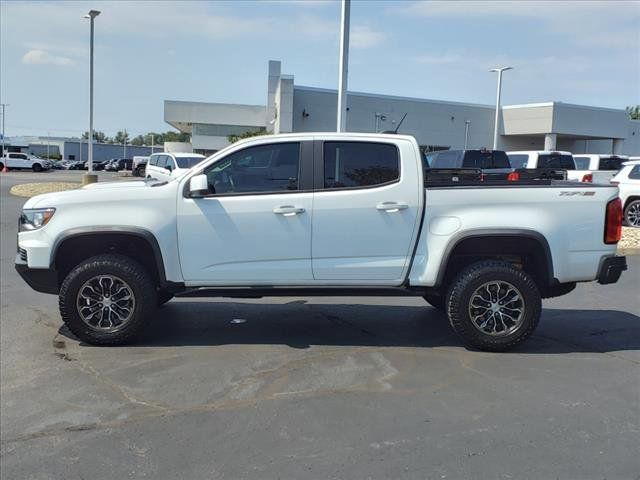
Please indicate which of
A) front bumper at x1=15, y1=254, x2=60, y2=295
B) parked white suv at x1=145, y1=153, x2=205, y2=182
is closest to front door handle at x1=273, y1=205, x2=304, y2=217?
front bumper at x1=15, y1=254, x2=60, y2=295

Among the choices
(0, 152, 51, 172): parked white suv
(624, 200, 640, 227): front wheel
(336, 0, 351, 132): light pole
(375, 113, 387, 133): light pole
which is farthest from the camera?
(0, 152, 51, 172): parked white suv

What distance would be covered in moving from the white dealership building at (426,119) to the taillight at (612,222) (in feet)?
125

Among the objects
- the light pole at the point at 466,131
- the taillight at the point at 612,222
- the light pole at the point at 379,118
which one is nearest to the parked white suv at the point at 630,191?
the taillight at the point at 612,222

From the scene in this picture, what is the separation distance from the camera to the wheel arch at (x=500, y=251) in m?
5.50

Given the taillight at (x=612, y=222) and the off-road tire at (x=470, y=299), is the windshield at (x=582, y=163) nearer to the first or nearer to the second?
the taillight at (x=612, y=222)

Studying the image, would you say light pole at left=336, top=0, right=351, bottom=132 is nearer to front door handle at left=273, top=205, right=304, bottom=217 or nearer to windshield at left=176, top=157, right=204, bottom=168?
front door handle at left=273, top=205, right=304, bottom=217

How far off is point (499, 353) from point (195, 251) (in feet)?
9.66

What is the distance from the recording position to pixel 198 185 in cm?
545

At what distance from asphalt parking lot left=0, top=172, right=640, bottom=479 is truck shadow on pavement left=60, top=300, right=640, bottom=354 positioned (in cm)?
3

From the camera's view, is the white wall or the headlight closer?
the headlight

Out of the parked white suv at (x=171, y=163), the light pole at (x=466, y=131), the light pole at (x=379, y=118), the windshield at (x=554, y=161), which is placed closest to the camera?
the windshield at (x=554, y=161)

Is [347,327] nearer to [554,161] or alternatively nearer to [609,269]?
[609,269]

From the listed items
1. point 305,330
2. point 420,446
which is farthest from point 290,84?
point 420,446

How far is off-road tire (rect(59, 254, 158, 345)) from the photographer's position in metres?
5.58
